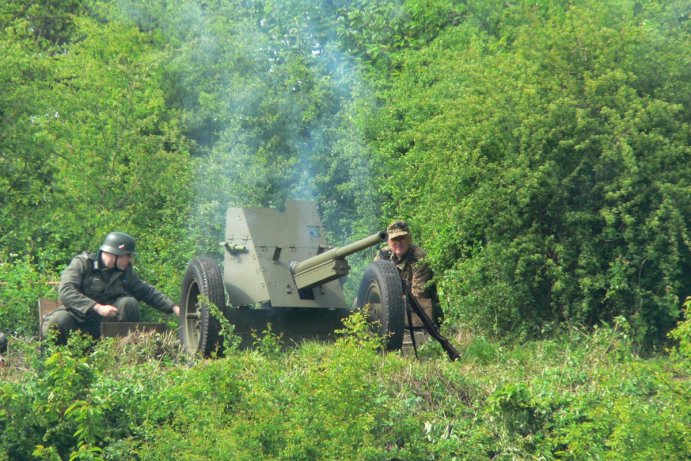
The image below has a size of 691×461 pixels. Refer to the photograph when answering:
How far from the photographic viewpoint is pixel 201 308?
1195cm

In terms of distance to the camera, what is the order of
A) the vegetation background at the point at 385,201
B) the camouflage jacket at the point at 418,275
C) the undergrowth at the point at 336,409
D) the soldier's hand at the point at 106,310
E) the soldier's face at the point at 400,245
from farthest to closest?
the soldier's face at the point at 400,245 → the camouflage jacket at the point at 418,275 → the soldier's hand at the point at 106,310 → the vegetation background at the point at 385,201 → the undergrowth at the point at 336,409

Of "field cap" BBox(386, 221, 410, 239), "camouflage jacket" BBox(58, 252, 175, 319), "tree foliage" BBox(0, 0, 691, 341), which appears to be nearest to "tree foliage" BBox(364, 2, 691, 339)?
"tree foliage" BBox(0, 0, 691, 341)

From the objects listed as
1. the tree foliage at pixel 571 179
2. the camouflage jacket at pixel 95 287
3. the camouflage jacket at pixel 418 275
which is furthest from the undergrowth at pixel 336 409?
the tree foliage at pixel 571 179

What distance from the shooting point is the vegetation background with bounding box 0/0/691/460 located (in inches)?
371

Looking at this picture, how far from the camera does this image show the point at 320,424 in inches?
345

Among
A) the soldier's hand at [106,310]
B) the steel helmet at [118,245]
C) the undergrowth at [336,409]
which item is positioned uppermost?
the steel helmet at [118,245]

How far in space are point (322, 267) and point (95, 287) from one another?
225 cm

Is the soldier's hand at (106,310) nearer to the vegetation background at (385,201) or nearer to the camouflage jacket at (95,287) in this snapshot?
the camouflage jacket at (95,287)

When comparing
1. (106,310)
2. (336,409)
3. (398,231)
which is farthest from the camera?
(398,231)

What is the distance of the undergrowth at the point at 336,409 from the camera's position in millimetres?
8734

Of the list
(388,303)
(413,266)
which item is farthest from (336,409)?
(413,266)

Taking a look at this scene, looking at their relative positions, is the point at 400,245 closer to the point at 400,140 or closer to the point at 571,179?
the point at 571,179

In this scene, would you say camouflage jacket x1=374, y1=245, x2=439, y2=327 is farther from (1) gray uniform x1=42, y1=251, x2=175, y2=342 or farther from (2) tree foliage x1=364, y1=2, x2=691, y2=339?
(1) gray uniform x1=42, y1=251, x2=175, y2=342

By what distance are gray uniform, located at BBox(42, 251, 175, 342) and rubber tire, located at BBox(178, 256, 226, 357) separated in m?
0.27
